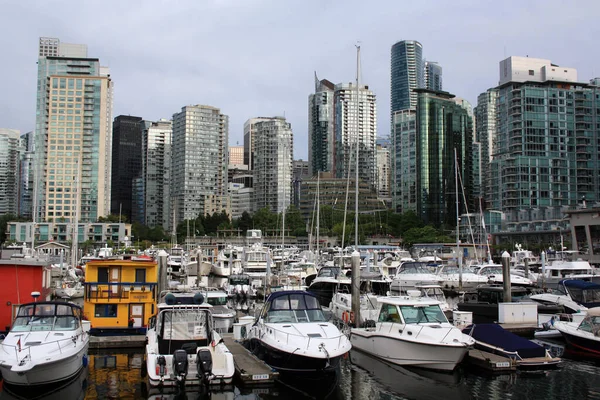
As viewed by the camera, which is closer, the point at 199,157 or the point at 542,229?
the point at 542,229

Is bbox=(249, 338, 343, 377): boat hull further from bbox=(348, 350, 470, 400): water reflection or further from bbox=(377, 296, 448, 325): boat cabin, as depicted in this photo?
bbox=(377, 296, 448, 325): boat cabin

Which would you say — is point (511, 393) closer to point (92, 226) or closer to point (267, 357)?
point (267, 357)

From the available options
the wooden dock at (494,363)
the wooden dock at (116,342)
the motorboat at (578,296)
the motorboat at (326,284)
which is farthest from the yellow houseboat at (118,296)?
the motorboat at (578,296)

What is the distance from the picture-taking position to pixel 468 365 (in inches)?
854

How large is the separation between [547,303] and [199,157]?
553ft

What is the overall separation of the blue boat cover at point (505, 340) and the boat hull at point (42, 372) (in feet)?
49.1

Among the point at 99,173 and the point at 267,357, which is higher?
the point at 99,173

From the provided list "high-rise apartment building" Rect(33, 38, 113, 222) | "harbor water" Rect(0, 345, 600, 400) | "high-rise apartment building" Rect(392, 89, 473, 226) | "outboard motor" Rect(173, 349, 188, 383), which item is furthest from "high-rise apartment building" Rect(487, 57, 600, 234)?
"outboard motor" Rect(173, 349, 188, 383)

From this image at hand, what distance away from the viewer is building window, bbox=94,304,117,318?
995 inches

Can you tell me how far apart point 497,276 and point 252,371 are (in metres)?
37.2

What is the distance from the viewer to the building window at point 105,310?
2528cm

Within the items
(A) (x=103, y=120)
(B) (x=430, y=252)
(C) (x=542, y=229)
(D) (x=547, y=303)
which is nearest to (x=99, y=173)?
(A) (x=103, y=120)

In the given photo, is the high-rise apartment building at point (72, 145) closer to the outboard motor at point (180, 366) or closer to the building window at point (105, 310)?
the building window at point (105, 310)

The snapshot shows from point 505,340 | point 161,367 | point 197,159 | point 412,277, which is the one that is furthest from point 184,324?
point 197,159
